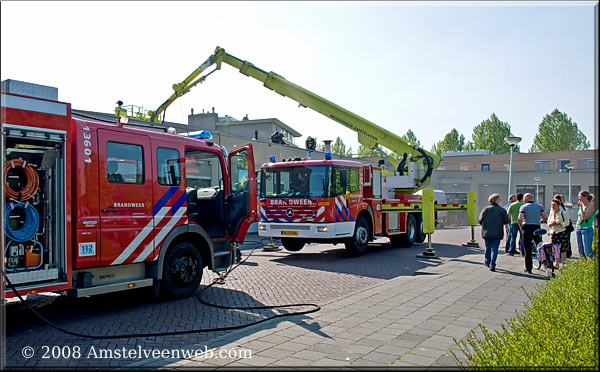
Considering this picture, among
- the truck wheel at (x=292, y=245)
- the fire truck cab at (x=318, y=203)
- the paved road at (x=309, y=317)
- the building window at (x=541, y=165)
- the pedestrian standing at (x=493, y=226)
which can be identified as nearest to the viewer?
the paved road at (x=309, y=317)

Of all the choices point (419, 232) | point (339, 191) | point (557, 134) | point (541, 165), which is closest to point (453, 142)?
point (557, 134)

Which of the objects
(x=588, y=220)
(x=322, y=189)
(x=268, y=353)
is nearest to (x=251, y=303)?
(x=268, y=353)

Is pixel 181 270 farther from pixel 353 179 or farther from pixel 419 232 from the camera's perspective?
pixel 419 232

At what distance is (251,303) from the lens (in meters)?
7.96

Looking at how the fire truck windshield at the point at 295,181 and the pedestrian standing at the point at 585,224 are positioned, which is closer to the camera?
the pedestrian standing at the point at 585,224

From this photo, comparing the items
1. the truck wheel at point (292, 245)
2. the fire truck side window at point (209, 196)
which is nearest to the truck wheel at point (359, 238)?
the truck wheel at point (292, 245)

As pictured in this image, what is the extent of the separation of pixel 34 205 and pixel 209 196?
3390mm

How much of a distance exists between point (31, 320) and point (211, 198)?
3.49 metres

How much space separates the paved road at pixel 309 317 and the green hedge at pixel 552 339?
0.70m


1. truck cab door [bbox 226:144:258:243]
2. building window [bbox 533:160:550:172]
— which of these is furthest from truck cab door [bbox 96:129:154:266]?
building window [bbox 533:160:550:172]

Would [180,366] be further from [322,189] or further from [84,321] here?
[322,189]

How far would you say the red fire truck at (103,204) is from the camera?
19.7 ft

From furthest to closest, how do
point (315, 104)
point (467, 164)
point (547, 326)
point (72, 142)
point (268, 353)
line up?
point (467, 164)
point (315, 104)
point (72, 142)
point (268, 353)
point (547, 326)

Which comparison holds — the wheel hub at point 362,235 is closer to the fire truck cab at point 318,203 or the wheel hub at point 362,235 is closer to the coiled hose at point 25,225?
the fire truck cab at point 318,203
